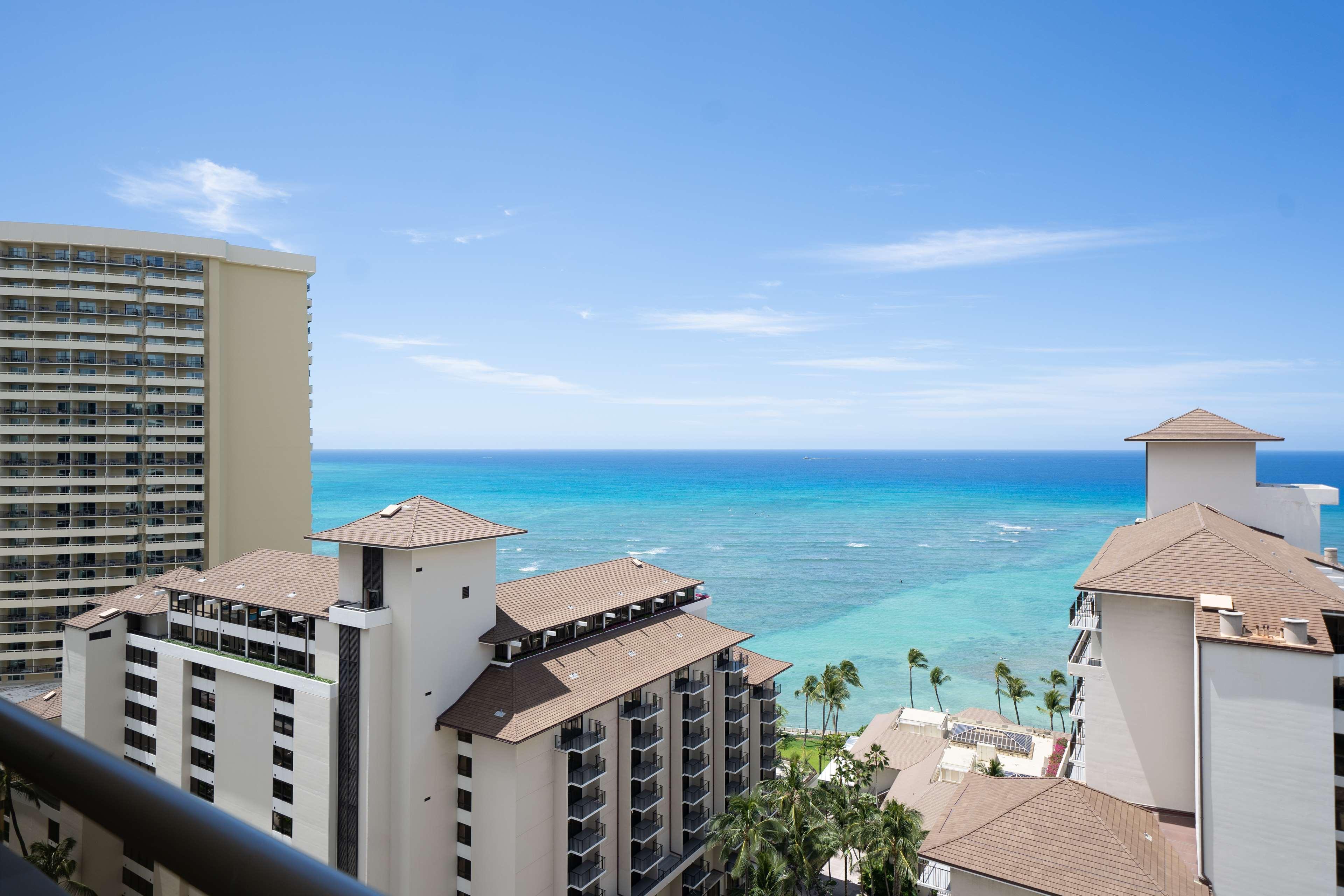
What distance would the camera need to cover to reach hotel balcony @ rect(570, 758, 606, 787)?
27.5 meters

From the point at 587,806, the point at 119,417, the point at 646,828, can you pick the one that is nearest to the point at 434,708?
the point at 587,806

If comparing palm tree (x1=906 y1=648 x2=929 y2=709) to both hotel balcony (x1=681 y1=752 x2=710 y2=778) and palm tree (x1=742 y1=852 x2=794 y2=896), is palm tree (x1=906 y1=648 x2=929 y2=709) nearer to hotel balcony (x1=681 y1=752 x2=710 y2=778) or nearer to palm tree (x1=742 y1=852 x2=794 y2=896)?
hotel balcony (x1=681 y1=752 x2=710 y2=778)

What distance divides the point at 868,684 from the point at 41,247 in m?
73.7

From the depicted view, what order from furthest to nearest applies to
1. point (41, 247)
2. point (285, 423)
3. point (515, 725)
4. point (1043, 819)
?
point (285, 423), point (41, 247), point (515, 725), point (1043, 819)

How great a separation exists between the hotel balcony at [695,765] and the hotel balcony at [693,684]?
279 centimetres

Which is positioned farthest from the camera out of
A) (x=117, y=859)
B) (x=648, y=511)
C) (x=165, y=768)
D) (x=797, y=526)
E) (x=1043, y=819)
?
(x=648, y=511)

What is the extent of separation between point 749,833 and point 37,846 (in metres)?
28.9

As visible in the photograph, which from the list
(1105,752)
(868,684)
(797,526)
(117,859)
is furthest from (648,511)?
(117,859)

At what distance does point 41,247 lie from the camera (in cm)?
5400

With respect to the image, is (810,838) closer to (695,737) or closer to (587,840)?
(695,737)

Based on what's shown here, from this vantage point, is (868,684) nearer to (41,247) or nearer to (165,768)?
(165,768)

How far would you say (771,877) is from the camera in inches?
1062

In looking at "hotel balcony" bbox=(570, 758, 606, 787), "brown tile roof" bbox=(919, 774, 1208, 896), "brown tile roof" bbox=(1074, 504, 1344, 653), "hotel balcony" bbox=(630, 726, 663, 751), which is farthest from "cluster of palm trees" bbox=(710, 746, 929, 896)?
"brown tile roof" bbox=(1074, 504, 1344, 653)

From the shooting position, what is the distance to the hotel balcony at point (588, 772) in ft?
90.1
